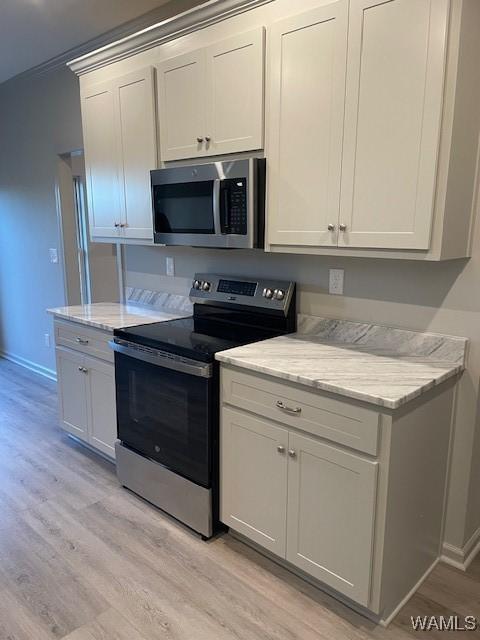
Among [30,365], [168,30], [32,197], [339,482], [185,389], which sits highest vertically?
[168,30]

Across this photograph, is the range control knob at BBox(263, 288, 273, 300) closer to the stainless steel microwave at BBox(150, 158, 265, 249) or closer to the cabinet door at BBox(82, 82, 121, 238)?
the stainless steel microwave at BBox(150, 158, 265, 249)

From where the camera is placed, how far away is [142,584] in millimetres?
1998

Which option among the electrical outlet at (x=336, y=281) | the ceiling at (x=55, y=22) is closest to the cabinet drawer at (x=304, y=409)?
the electrical outlet at (x=336, y=281)

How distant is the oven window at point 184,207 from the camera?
92.4 inches

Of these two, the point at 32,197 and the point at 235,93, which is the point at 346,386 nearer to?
the point at 235,93

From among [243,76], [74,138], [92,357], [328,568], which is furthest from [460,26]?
[74,138]

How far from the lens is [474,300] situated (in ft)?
6.29

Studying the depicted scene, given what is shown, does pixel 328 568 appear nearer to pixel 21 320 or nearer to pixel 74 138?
pixel 74 138

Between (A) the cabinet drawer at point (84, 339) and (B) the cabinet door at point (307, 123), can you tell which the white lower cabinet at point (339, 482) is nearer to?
(B) the cabinet door at point (307, 123)

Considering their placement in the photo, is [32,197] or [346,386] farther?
[32,197]

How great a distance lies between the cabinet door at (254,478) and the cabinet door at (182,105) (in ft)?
4.41

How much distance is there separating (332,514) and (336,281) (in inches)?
41.2

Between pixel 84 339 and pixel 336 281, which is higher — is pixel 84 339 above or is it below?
below

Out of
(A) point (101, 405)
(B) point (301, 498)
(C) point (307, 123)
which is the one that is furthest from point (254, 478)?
(C) point (307, 123)
